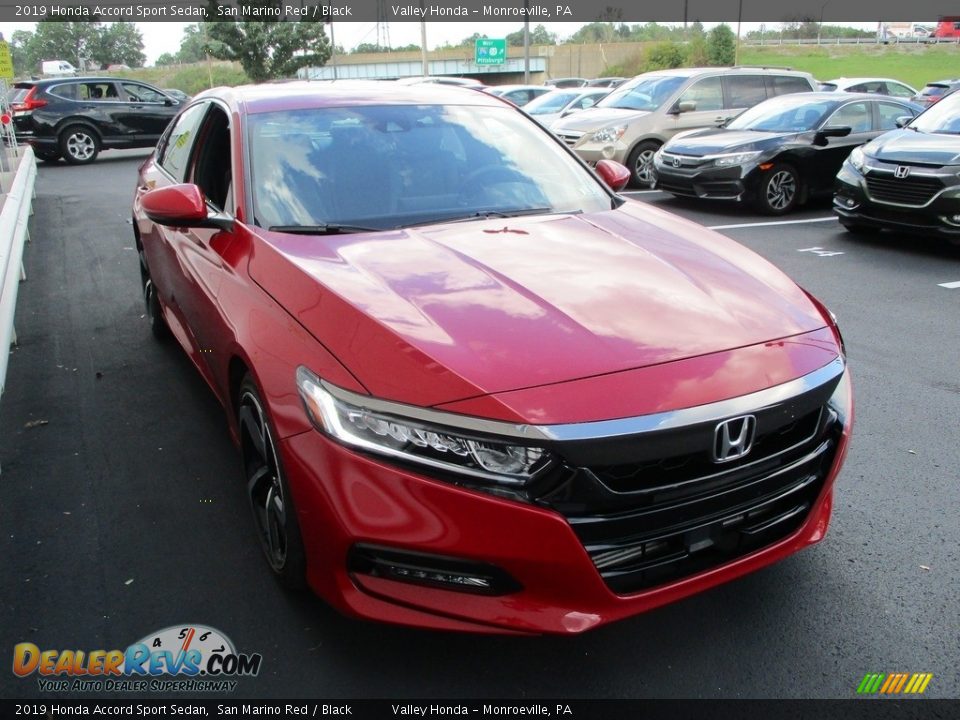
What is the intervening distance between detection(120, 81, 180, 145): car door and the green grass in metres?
42.4

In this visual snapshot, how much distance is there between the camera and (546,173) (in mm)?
3752

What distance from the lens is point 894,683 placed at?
2.33 metres

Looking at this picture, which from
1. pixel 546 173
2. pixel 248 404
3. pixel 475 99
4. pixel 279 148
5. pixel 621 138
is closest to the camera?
pixel 248 404

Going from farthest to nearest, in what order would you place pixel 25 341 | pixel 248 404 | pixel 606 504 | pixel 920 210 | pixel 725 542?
pixel 920 210
pixel 25 341
pixel 248 404
pixel 725 542
pixel 606 504

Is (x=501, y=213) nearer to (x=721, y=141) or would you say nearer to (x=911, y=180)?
(x=911, y=180)

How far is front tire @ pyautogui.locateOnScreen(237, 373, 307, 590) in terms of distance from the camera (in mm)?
2418

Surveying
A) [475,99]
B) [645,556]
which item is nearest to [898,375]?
[475,99]

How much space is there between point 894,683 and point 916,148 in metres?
6.87

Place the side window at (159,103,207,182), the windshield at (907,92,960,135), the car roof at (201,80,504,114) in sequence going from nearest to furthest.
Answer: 1. the car roof at (201,80,504,114)
2. the side window at (159,103,207,182)
3. the windshield at (907,92,960,135)

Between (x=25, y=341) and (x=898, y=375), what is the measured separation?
5565 mm

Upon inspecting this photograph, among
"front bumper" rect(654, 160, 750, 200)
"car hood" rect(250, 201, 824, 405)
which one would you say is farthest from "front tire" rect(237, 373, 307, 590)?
"front bumper" rect(654, 160, 750, 200)

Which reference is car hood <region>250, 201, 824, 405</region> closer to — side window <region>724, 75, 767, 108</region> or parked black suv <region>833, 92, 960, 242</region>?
parked black suv <region>833, 92, 960, 242</region>

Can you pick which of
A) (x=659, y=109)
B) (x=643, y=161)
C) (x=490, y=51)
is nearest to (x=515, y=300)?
(x=643, y=161)

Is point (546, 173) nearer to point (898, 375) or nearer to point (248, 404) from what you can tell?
point (248, 404)
